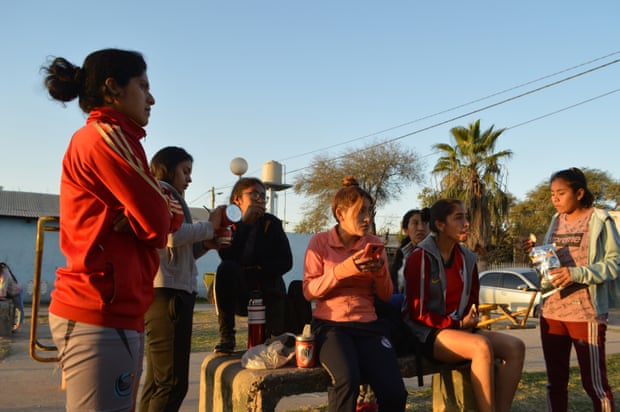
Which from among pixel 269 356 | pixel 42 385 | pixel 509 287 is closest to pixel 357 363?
pixel 269 356

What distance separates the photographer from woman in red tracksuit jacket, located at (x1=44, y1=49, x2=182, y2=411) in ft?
5.66

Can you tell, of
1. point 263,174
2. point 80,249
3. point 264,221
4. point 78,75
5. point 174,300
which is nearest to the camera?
point 80,249

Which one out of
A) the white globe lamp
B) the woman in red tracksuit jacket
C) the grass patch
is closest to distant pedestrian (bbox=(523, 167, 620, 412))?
the woman in red tracksuit jacket

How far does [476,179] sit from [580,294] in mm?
19159

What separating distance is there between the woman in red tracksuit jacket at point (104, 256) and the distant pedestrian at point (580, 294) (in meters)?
2.73

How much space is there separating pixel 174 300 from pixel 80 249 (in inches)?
43.4

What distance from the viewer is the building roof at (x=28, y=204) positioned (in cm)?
2162

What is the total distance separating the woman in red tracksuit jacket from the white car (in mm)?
12402

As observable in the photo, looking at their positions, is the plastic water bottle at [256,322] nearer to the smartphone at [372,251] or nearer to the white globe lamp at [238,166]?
the smartphone at [372,251]

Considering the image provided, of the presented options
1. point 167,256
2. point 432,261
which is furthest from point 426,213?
point 167,256

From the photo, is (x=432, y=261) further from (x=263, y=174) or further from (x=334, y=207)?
(x=263, y=174)

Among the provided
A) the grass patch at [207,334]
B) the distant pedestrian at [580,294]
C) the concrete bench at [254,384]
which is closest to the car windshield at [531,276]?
the grass patch at [207,334]

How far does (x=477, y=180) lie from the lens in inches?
858

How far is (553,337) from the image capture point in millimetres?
3521
